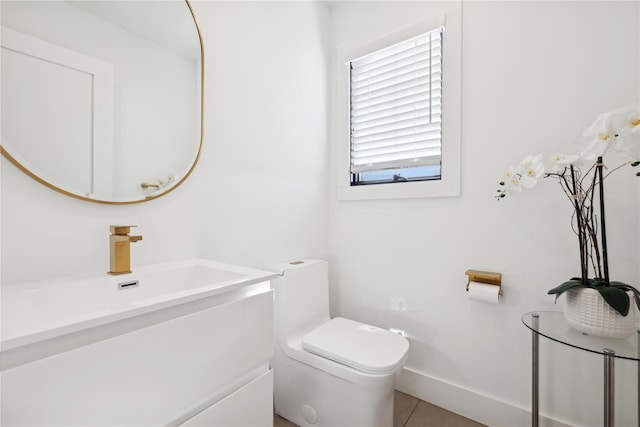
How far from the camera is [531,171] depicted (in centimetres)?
117

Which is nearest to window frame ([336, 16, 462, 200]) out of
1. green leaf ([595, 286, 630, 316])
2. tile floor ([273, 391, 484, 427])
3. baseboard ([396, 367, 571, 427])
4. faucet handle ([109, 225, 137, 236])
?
green leaf ([595, 286, 630, 316])

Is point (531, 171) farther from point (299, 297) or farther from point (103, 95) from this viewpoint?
point (103, 95)

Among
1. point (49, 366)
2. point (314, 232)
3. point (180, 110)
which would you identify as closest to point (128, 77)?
point (180, 110)

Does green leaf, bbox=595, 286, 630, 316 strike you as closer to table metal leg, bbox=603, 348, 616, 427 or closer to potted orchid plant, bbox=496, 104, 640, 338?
potted orchid plant, bbox=496, 104, 640, 338

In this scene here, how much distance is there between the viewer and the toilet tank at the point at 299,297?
1.49m

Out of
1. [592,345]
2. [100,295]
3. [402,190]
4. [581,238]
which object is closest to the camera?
[100,295]

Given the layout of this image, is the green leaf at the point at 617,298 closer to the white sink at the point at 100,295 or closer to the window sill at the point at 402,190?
the window sill at the point at 402,190

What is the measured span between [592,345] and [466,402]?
2.59 ft

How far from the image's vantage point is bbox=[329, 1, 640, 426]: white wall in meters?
1.23

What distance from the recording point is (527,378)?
55.2 inches

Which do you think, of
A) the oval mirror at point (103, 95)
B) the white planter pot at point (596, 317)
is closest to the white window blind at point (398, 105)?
the white planter pot at point (596, 317)

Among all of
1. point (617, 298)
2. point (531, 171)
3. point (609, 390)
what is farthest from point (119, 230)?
point (609, 390)

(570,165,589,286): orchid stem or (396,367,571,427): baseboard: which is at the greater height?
(570,165,589,286): orchid stem

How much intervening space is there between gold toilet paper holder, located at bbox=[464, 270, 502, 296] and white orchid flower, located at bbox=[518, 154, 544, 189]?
0.49 m
